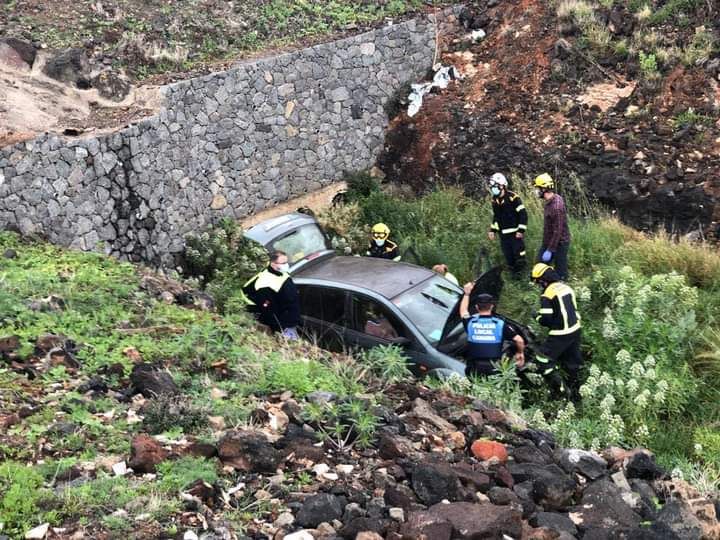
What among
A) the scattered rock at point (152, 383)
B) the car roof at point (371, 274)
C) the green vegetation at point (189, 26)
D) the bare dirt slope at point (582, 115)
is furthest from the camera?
the green vegetation at point (189, 26)

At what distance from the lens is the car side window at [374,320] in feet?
26.1

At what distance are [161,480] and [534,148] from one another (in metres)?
10.6

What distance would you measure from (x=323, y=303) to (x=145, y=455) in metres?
4.18

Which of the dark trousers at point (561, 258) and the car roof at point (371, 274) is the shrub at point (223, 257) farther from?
the dark trousers at point (561, 258)

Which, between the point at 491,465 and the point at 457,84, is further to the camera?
the point at 457,84

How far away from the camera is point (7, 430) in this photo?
15.9 ft

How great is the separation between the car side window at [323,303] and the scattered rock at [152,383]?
9.28 feet

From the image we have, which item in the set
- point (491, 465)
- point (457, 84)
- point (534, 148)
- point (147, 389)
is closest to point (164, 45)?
point (457, 84)

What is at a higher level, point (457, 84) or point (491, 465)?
point (457, 84)

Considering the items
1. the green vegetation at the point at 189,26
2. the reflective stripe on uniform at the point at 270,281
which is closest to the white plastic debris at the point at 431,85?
the green vegetation at the point at 189,26

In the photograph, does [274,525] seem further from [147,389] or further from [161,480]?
[147,389]

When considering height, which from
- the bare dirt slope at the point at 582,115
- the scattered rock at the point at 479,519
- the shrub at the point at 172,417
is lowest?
the shrub at the point at 172,417

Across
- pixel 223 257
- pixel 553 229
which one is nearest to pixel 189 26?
pixel 223 257

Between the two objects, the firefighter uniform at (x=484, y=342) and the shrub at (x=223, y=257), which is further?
the shrub at (x=223, y=257)
